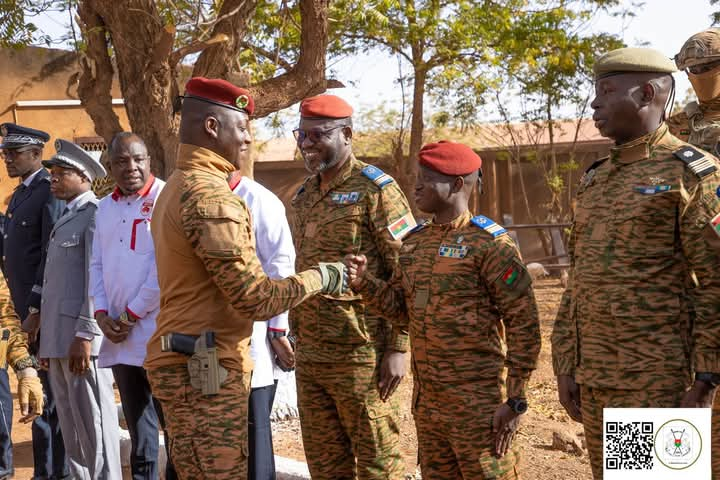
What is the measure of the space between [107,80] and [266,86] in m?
1.75

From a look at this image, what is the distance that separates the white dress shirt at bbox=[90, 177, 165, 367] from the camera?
4.73 meters

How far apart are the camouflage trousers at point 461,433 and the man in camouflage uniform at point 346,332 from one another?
39 centimetres

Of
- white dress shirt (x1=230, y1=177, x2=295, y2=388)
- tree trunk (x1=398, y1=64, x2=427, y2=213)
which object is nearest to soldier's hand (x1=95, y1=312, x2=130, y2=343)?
white dress shirt (x1=230, y1=177, x2=295, y2=388)

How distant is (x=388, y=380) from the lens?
13.2 ft

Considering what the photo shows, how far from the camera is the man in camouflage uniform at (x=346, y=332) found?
407 centimetres

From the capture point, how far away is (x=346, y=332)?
4.10 m

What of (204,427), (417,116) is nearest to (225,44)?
(204,427)

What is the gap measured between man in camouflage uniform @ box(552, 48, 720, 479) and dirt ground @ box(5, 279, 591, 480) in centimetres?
147

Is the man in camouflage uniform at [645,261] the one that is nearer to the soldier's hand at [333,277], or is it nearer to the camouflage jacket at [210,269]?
the soldier's hand at [333,277]

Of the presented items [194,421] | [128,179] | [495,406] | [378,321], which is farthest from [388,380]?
[128,179]

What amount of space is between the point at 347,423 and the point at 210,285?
1.19 meters

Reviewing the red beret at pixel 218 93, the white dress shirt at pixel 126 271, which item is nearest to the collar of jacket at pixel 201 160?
the red beret at pixel 218 93

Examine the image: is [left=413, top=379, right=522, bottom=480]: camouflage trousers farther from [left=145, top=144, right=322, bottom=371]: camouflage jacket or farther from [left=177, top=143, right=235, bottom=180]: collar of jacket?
[left=177, top=143, right=235, bottom=180]: collar of jacket

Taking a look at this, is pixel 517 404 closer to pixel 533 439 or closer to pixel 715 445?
pixel 715 445
